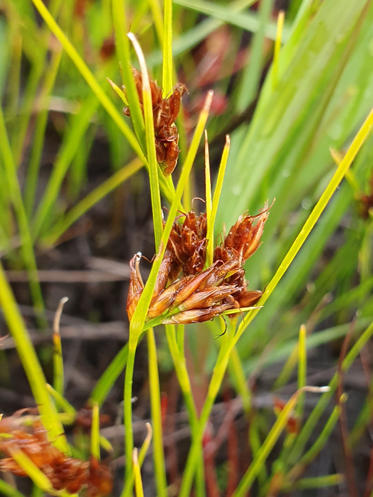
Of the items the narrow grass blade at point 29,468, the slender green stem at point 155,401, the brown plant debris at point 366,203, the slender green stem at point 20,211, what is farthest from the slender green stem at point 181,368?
the slender green stem at point 20,211

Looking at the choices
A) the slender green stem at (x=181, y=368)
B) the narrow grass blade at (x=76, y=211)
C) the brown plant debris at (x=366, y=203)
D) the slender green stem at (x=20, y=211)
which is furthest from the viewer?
the narrow grass blade at (x=76, y=211)

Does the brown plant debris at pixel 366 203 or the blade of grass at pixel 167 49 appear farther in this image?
the brown plant debris at pixel 366 203

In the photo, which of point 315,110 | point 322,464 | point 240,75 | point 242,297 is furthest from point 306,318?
point 240,75

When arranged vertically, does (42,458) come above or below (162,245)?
below

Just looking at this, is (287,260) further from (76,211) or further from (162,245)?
(76,211)

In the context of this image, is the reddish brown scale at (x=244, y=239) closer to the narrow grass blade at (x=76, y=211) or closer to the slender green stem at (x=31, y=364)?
the slender green stem at (x=31, y=364)

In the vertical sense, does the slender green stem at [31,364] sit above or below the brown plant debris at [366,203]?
below

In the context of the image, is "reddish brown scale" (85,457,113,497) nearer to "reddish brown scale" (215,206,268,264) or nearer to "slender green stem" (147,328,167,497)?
"slender green stem" (147,328,167,497)

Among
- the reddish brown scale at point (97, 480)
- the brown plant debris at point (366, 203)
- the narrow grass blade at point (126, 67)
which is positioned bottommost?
the reddish brown scale at point (97, 480)

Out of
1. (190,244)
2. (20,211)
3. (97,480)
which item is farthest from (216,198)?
(20,211)

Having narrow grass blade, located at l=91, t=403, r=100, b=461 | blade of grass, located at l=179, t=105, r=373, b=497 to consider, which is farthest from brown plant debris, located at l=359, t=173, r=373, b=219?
narrow grass blade, located at l=91, t=403, r=100, b=461
